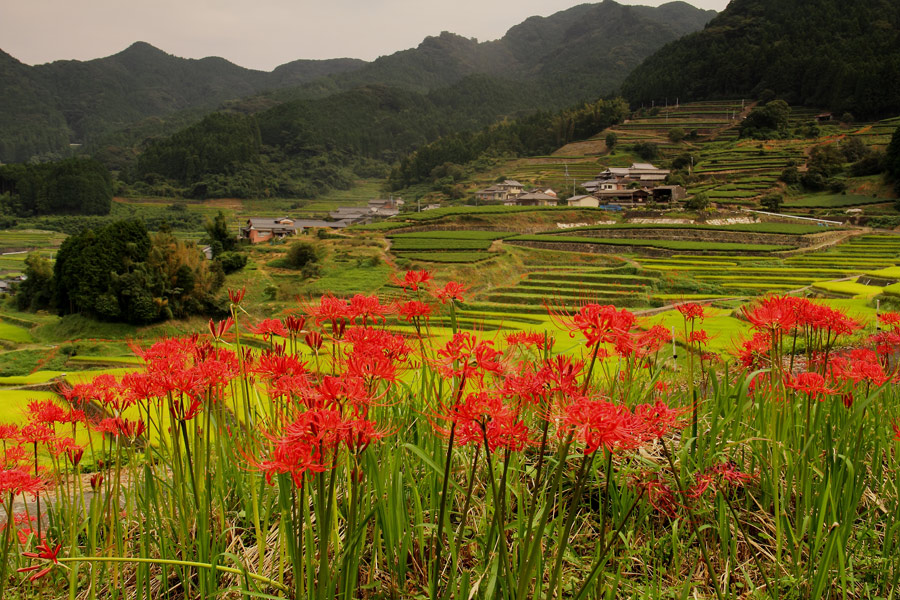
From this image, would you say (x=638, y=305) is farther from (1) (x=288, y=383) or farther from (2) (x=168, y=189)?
(2) (x=168, y=189)

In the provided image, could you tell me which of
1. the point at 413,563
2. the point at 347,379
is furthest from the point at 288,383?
the point at 413,563

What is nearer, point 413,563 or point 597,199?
point 413,563

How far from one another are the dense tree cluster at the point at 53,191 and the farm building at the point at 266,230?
3404 centimetres

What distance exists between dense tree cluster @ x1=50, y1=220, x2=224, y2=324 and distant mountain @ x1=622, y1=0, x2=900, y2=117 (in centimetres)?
8251

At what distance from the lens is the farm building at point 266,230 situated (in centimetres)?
5794

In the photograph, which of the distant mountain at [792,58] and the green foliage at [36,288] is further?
the distant mountain at [792,58]

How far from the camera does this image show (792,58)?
85.0 metres

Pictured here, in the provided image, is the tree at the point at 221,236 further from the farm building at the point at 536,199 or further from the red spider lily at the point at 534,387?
the red spider lily at the point at 534,387

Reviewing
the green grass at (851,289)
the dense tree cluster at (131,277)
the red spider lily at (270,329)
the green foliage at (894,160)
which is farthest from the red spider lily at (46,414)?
the green foliage at (894,160)

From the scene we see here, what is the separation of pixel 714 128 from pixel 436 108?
9856 centimetres

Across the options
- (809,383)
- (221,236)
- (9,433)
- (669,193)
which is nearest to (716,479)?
(809,383)

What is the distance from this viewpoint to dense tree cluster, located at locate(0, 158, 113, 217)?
80.4 metres

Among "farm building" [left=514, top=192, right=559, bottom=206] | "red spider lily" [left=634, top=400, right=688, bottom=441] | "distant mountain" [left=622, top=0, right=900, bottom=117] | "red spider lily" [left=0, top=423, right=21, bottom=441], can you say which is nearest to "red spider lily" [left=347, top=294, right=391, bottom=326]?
"red spider lily" [left=634, top=400, right=688, bottom=441]

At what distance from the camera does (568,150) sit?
94.1m
